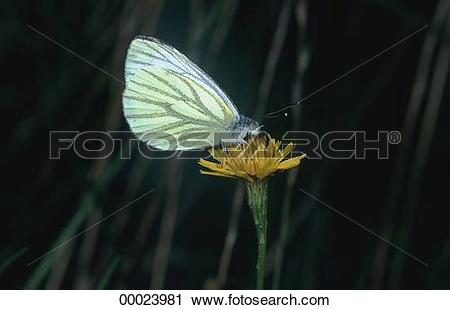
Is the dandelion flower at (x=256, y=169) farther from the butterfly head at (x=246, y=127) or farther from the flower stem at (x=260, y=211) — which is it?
the butterfly head at (x=246, y=127)

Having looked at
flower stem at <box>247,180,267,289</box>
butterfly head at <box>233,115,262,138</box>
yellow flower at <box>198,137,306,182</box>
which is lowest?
flower stem at <box>247,180,267,289</box>

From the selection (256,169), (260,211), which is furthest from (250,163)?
(260,211)

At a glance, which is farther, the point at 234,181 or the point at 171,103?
the point at 234,181

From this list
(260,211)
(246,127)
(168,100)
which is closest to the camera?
(260,211)

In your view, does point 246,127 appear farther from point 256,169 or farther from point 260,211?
point 260,211

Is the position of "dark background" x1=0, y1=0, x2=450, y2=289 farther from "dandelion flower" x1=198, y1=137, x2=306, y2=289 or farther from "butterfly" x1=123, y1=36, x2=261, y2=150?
"dandelion flower" x1=198, y1=137, x2=306, y2=289

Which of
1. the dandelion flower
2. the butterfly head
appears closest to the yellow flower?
the dandelion flower

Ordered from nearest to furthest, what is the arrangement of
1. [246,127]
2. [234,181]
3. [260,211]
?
[260,211] < [246,127] < [234,181]
